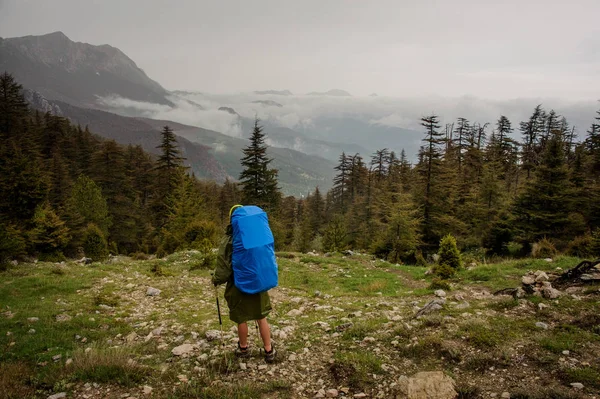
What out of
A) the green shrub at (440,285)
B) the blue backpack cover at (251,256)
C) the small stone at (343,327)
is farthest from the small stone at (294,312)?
the green shrub at (440,285)

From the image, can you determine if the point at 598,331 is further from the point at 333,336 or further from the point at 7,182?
the point at 7,182

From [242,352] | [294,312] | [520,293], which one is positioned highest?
[520,293]

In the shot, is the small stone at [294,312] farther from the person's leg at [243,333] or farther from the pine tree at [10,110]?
the pine tree at [10,110]

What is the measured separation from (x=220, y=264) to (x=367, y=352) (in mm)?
2956

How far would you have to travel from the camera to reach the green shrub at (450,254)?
13.1m

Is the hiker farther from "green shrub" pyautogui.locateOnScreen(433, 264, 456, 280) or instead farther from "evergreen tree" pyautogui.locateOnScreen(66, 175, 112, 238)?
"evergreen tree" pyautogui.locateOnScreen(66, 175, 112, 238)

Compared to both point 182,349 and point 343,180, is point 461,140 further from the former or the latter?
point 182,349

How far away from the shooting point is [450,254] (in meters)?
13.2

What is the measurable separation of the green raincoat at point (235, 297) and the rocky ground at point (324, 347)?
0.83m

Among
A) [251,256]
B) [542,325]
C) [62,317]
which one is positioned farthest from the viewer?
[62,317]

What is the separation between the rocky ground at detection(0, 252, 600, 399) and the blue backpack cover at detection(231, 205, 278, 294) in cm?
141

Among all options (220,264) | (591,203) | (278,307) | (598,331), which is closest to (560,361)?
(598,331)

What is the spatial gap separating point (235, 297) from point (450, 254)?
37.1 feet

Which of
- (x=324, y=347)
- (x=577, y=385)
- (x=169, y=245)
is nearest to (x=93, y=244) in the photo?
(x=169, y=245)
